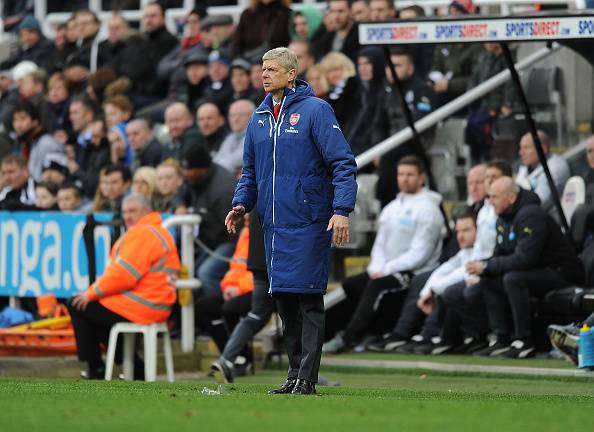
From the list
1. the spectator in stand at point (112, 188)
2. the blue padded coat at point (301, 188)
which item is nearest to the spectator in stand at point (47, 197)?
the spectator in stand at point (112, 188)

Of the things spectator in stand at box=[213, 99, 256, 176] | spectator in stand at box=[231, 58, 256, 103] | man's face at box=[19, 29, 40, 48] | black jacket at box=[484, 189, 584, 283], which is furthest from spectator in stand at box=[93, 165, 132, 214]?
man's face at box=[19, 29, 40, 48]

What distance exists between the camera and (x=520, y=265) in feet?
50.5

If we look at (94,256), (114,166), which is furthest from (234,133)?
(94,256)

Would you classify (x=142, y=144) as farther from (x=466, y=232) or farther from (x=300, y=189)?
(x=300, y=189)

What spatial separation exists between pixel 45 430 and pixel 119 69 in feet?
48.1

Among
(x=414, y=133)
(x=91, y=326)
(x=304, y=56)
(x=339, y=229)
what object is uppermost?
(x=304, y=56)

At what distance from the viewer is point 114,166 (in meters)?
17.8

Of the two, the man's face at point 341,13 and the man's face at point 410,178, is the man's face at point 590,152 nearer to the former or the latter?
the man's face at point 410,178

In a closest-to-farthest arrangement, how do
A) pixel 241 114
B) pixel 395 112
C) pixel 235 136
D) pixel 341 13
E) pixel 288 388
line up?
pixel 288 388 → pixel 395 112 → pixel 241 114 → pixel 235 136 → pixel 341 13

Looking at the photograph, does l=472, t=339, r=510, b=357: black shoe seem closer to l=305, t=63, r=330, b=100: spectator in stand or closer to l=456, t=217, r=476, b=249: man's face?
l=456, t=217, r=476, b=249: man's face

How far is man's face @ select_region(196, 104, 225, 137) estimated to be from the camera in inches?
761

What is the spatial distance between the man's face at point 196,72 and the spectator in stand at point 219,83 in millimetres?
230

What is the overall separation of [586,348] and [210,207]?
16.3ft

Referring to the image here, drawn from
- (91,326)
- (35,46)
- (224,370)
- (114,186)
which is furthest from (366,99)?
(35,46)
